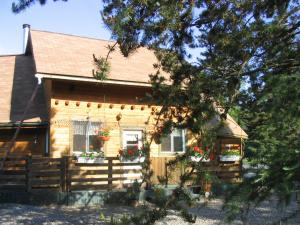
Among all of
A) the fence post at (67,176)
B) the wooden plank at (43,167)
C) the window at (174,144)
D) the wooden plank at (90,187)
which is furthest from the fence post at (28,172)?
the window at (174,144)

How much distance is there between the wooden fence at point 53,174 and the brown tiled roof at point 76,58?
2.80m

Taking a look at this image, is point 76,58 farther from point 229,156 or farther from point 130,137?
point 229,156

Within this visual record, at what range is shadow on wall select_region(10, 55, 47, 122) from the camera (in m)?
14.6

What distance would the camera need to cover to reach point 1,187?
13.1 meters

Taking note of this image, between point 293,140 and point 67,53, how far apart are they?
13814 mm

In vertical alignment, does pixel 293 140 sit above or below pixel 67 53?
below

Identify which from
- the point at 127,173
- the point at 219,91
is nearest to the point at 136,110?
the point at 127,173

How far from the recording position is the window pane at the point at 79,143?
14570 millimetres

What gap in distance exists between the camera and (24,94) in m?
15.7

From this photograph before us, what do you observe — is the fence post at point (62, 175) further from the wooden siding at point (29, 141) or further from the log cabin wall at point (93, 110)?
the wooden siding at point (29, 141)

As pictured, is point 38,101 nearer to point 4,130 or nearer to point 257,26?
point 4,130

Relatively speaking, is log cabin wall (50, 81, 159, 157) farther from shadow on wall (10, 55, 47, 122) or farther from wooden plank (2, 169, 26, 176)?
wooden plank (2, 169, 26, 176)

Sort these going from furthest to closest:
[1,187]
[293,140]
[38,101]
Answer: [38,101] → [1,187] → [293,140]

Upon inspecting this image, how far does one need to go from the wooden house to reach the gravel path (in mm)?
2564
